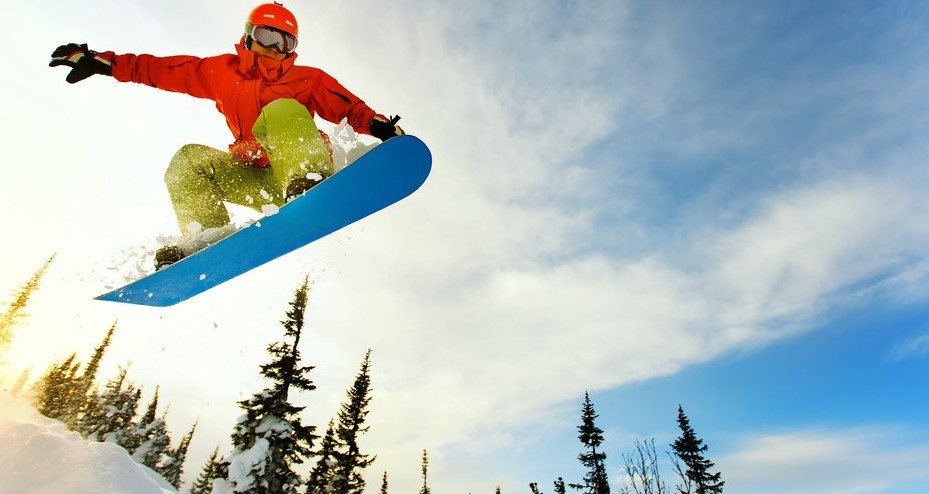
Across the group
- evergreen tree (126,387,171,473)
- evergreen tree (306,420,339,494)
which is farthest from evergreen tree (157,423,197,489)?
evergreen tree (306,420,339,494)

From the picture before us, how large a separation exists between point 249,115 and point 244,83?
0.33m

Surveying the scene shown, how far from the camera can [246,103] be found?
4688 mm

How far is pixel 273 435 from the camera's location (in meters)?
15.9

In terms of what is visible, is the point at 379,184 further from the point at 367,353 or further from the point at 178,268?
the point at 367,353

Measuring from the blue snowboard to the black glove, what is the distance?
7.14ft

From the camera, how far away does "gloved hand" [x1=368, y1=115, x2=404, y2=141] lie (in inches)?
183

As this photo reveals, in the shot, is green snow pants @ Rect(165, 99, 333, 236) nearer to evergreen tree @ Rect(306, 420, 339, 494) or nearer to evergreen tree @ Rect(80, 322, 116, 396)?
evergreen tree @ Rect(306, 420, 339, 494)

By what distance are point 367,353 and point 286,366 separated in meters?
10.7

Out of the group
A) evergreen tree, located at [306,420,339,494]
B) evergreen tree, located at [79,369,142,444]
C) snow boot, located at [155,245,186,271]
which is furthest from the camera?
evergreen tree, located at [79,369,142,444]

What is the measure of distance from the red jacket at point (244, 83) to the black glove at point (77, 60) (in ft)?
0.48

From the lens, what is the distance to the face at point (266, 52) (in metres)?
4.62

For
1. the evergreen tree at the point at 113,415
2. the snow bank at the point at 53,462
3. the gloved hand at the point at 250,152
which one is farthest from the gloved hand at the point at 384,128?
the evergreen tree at the point at 113,415

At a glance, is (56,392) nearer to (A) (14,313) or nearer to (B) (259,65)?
(A) (14,313)

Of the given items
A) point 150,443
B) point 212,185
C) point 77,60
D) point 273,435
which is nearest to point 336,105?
point 212,185
